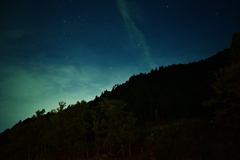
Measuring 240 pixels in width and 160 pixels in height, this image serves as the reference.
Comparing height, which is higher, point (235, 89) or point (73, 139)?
point (235, 89)

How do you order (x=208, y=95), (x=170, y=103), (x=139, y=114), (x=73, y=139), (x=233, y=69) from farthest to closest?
(x=139, y=114) → (x=170, y=103) → (x=208, y=95) → (x=73, y=139) → (x=233, y=69)

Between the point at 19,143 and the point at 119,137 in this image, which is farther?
the point at 19,143

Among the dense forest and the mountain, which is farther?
the mountain

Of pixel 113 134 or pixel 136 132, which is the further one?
pixel 136 132

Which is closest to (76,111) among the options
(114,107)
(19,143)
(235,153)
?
(114,107)

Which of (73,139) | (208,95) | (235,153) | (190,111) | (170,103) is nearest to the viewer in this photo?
(235,153)

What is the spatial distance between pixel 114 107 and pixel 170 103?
52.8m

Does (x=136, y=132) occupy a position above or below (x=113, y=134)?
below

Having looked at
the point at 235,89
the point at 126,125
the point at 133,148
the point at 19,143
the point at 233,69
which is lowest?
the point at 133,148

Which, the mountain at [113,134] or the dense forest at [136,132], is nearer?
the dense forest at [136,132]

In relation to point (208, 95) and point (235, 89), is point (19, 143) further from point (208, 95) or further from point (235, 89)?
point (208, 95)

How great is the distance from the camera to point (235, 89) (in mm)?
9984

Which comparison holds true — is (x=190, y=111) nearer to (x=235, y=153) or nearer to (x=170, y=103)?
(x=170, y=103)

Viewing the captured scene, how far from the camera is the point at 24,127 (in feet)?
100.0
